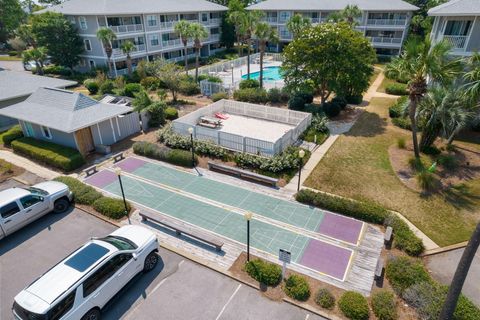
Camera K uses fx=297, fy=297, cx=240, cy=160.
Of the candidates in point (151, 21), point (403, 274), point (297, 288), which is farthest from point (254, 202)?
point (151, 21)

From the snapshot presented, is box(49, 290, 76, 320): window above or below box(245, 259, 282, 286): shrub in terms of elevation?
above

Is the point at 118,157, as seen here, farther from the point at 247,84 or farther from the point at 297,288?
the point at 247,84

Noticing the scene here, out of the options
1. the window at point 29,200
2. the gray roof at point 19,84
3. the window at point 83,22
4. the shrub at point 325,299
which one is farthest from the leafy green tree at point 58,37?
the shrub at point 325,299

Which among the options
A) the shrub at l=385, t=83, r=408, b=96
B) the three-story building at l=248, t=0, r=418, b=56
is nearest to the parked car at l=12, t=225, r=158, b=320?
the shrub at l=385, t=83, r=408, b=96

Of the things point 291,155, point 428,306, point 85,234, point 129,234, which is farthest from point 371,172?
point 85,234

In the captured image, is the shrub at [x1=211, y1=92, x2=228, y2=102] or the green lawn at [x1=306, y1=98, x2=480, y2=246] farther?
the shrub at [x1=211, y1=92, x2=228, y2=102]

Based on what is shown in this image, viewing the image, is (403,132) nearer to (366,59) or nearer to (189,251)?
(366,59)

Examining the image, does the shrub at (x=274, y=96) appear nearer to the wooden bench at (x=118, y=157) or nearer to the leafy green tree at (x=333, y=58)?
the leafy green tree at (x=333, y=58)

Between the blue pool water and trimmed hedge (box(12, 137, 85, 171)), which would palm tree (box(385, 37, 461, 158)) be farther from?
the blue pool water
